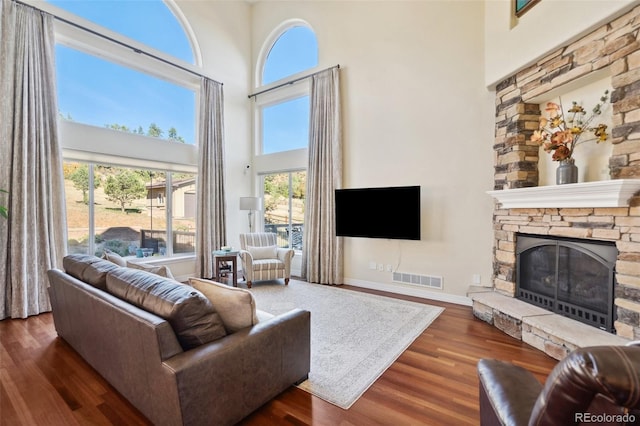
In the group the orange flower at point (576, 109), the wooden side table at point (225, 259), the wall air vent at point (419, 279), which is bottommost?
the wall air vent at point (419, 279)

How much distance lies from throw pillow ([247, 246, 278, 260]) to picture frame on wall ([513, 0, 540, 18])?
4.86 m

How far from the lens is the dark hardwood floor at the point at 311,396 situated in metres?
1.88

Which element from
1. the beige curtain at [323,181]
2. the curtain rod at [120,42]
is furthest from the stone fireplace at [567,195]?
the curtain rod at [120,42]

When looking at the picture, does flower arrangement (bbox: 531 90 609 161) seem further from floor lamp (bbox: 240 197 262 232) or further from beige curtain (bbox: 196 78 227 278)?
beige curtain (bbox: 196 78 227 278)

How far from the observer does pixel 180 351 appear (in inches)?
63.8

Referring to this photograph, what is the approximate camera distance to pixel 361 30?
5098mm

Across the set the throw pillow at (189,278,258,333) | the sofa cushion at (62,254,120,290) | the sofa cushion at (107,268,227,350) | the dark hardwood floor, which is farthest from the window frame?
the throw pillow at (189,278,258,333)

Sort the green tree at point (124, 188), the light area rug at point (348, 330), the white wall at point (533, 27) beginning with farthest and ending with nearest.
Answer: the green tree at point (124, 188)
the white wall at point (533, 27)
the light area rug at point (348, 330)

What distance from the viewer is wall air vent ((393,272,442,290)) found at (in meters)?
4.45

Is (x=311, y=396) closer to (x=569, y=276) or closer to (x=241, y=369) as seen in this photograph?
(x=241, y=369)

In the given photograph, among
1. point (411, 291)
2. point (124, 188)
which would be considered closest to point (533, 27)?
point (411, 291)

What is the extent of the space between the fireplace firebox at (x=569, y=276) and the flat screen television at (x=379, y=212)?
138 cm

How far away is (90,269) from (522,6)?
5072 mm

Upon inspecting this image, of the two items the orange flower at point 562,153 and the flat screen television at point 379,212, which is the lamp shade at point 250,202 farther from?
the orange flower at point 562,153
